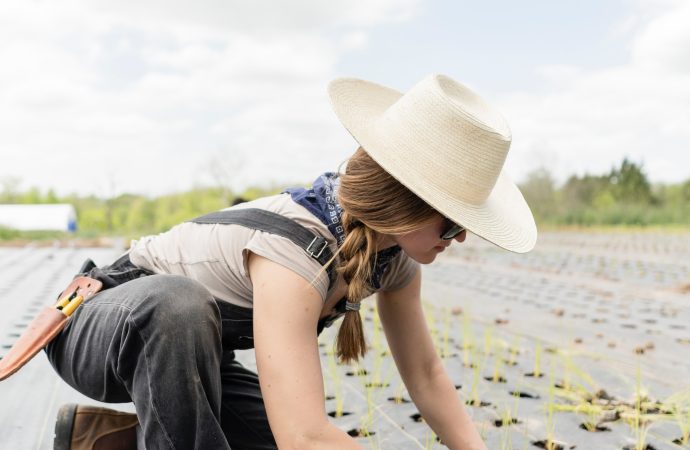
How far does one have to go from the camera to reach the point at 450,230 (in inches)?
48.7

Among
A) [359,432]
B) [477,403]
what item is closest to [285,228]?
[359,432]

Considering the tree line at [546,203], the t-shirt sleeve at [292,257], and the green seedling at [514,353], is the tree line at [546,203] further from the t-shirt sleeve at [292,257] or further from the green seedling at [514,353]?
the t-shirt sleeve at [292,257]

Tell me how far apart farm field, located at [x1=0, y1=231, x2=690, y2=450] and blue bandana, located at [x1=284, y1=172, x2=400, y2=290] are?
2.05ft

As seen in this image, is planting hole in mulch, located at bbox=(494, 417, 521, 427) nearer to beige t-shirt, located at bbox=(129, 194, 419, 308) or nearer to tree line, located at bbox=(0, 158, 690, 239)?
beige t-shirt, located at bbox=(129, 194, 419, 308)

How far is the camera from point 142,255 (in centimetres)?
150

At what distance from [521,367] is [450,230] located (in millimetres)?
1712

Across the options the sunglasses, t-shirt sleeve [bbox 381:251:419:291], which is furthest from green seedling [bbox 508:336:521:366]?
the sunglasses

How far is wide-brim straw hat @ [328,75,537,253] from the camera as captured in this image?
117 cm

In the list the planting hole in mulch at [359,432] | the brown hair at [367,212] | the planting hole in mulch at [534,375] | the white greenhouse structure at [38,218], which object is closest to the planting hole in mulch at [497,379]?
the planting hole in mulch at [534,375]

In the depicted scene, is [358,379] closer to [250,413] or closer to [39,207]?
[250,413]

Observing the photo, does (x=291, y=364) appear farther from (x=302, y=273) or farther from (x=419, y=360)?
(x=419, y=360)

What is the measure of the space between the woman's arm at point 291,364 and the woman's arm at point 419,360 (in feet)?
1.44

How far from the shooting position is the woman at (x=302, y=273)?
1151mm

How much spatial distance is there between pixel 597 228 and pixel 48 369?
15.9 meters
